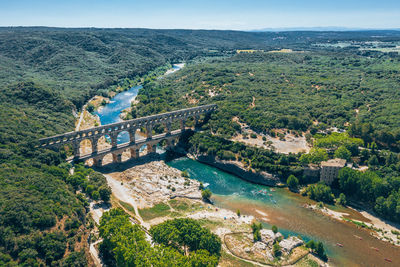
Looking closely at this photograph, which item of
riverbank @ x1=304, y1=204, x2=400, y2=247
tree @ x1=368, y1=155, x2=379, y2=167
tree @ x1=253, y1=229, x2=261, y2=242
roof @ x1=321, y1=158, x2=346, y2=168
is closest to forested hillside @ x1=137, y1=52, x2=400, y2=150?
tree @ x1=368, y1=155, x2=379, y2=167

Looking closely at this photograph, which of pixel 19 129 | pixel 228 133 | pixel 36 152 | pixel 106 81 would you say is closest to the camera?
pixel 36 152

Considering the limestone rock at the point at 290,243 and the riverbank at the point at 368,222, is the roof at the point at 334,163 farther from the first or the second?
the limestone rock at the point at 290,243

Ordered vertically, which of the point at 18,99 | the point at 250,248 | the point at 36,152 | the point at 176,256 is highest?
the point at 18,99

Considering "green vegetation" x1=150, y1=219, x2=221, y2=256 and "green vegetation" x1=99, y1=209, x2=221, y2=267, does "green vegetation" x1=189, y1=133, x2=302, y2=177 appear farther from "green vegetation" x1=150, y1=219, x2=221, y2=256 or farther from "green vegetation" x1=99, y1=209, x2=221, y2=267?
"green vegetation" x1=150, y1=219, x2=221, y2=256

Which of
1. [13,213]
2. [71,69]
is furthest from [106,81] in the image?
[13,213]

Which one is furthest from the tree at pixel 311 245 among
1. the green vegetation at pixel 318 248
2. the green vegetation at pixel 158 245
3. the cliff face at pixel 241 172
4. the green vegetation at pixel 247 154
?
the green vegetation at pixel 247 154

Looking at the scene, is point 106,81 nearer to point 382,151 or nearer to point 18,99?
point 18,99
